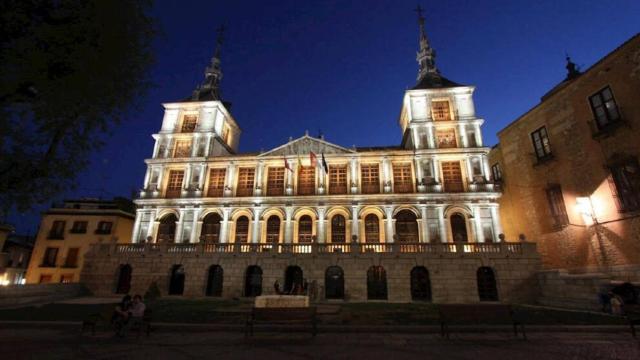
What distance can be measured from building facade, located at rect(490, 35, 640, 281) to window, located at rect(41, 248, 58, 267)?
45.8m

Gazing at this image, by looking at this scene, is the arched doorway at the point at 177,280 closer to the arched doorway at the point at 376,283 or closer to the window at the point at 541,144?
the arched doorway at the point at 376,283

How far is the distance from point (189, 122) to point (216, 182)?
30.2 ft

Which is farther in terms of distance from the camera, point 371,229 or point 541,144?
point 371,229

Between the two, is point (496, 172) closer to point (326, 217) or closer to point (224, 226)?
point (326, 217)

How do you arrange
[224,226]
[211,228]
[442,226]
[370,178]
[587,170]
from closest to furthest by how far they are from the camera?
1. [587,170]
2. [442,226]
3. [224,226]
4. [211,228]
5. [370,178]

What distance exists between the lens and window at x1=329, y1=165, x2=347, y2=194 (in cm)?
2922

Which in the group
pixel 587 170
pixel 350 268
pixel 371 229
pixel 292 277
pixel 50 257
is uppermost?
pixel 587 170

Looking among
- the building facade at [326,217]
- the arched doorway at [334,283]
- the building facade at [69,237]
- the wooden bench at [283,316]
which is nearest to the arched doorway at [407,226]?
the building facade at [326,217]

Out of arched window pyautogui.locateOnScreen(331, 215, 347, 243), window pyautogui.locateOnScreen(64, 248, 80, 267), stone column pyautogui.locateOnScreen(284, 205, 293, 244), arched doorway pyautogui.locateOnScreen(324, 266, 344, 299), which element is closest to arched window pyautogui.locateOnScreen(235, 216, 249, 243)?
stone column pyautogui.locateOnScreen(284, 205, 293, 244)

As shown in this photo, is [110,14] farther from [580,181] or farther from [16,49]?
[580,181]

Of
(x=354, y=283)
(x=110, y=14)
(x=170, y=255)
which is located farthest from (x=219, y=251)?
(x=110, y=14)

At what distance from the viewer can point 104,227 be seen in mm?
33281

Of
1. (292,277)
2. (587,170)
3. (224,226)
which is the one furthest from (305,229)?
(587,170)

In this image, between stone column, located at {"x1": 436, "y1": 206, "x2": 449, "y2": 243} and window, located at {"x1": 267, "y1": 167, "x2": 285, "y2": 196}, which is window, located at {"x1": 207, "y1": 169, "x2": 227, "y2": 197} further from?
stone column, located at {"x1": 436, "y1": 206, "x2": 449, "y2": 243}
